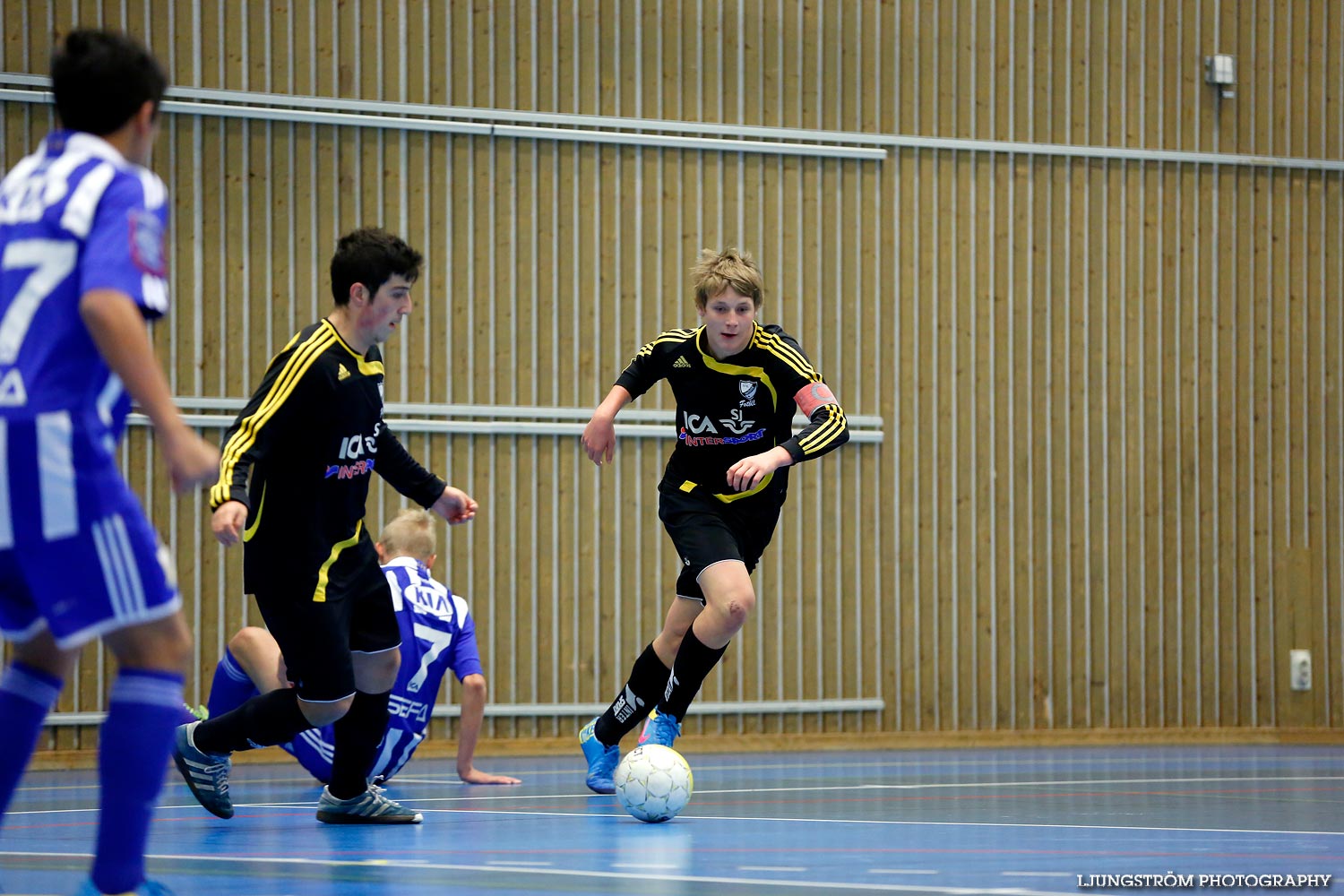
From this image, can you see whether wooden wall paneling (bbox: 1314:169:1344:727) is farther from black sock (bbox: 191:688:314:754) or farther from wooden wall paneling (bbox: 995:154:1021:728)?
black sock (bbox: 191:688:314:754)

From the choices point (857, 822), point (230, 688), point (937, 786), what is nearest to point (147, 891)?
point (857, 822)

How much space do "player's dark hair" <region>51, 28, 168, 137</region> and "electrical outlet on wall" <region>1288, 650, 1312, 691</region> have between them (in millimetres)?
10383

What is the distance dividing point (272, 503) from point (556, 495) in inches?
222

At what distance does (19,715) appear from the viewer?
309cm

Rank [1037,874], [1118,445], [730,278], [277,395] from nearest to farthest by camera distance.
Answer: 1. [1037,874]
2. [277,395]
3. [730,278]
4. [1118,445]

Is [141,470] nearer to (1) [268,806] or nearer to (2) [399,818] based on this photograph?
(1) [268,806]

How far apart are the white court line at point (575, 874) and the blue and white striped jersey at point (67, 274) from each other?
5.12 feet

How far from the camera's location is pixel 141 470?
373 inches

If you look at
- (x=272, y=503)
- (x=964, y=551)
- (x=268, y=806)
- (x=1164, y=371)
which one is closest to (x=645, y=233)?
(x=964, y=551)

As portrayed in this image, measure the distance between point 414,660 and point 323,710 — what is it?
1529 mm

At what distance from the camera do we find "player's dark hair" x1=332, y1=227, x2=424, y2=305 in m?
4.79

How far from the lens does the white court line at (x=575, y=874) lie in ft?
11.3

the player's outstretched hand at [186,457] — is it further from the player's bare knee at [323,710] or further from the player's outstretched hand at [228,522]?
the player's bare knee at [323,710]

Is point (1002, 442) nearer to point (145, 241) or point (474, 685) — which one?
point (474, 685)
